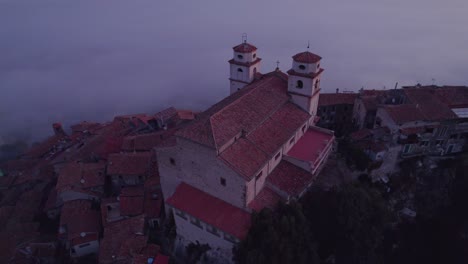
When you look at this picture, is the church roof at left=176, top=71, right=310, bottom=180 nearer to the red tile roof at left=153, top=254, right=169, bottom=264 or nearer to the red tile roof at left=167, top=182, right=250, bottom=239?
the red tile roof at left=167, top=182, right=250, bottom=239

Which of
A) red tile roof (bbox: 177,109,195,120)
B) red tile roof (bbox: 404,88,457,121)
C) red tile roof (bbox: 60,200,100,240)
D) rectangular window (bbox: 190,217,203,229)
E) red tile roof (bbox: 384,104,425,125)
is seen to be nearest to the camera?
rectangular window (bbox: 190,217,203,229)

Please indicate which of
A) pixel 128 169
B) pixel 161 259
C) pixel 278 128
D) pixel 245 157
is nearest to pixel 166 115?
pixel 128 169

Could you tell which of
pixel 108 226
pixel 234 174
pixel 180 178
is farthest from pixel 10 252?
pixel 234 174

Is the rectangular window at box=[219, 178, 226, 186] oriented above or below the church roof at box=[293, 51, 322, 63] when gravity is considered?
below

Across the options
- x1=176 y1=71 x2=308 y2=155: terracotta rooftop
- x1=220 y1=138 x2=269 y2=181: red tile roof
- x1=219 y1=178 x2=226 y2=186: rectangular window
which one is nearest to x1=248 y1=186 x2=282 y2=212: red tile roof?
x1=219 y1=178 x2=226 y2=186: rectangular window

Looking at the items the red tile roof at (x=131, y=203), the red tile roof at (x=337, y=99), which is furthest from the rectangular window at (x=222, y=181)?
the red tile roof at (x=337, y=99)

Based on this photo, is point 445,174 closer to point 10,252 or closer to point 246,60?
point 246,60

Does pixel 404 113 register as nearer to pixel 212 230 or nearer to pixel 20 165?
pixel 212 230

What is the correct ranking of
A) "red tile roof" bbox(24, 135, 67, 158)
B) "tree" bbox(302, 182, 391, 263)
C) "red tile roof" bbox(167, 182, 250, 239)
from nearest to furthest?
1. "tree" bbox(302, 182, 391, 263)
2. "red tile roof" bbox(167, 182, 250, 239)
3. "red tile roof" bbox(24, 135, 67, 158)

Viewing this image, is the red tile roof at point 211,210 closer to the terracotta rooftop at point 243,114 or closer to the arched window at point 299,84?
the terracotta rooftop at point 243,114
